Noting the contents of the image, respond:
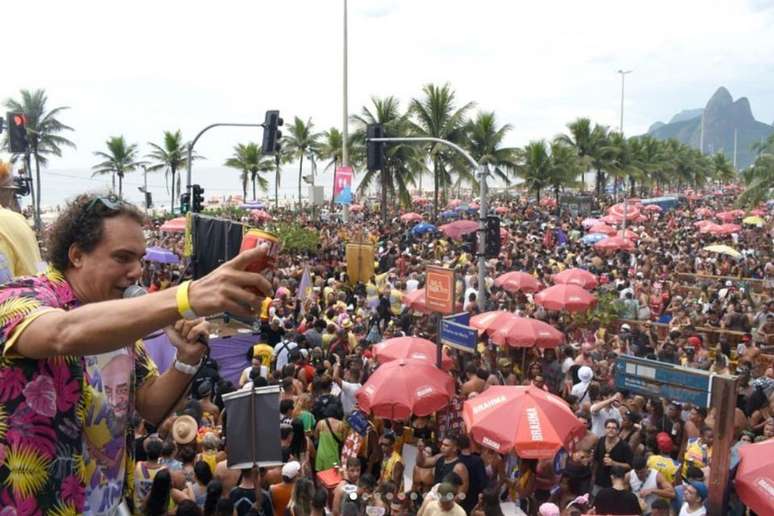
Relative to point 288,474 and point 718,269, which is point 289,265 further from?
point 288,474

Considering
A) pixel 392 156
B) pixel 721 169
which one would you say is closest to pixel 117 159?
pixel 392 156

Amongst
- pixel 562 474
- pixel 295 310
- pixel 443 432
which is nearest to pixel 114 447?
pixel 562 474

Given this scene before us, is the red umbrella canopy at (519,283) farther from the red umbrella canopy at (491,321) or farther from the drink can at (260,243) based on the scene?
the drink can at (260,243)

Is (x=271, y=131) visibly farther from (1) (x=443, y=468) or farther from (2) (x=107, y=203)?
(2) (x=107, y=203)

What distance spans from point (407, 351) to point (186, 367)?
27.2 ft

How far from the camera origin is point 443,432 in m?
9.19

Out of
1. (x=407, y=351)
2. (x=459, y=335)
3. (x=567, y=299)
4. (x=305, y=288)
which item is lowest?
(x=407, y=351)

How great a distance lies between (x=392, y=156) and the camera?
38.0m

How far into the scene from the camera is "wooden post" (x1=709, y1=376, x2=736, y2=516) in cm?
558

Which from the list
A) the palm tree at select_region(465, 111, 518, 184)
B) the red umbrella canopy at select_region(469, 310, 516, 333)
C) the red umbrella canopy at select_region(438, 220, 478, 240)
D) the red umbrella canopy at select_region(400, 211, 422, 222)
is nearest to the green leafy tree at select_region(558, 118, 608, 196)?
the palm tree at select_region(465, 111, 518, 184)

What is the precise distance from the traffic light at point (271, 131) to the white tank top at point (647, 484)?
1487cm

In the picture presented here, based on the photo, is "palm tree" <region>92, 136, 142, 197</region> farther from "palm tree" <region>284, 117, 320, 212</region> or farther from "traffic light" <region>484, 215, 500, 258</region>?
"traffic light" <region>484, 215, 500, 258</region>

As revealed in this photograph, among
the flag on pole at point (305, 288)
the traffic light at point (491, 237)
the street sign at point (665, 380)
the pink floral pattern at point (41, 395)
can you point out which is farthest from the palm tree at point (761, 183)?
the pink floral pattern at point (41, 395)

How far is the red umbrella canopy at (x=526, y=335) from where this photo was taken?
37.4ft
